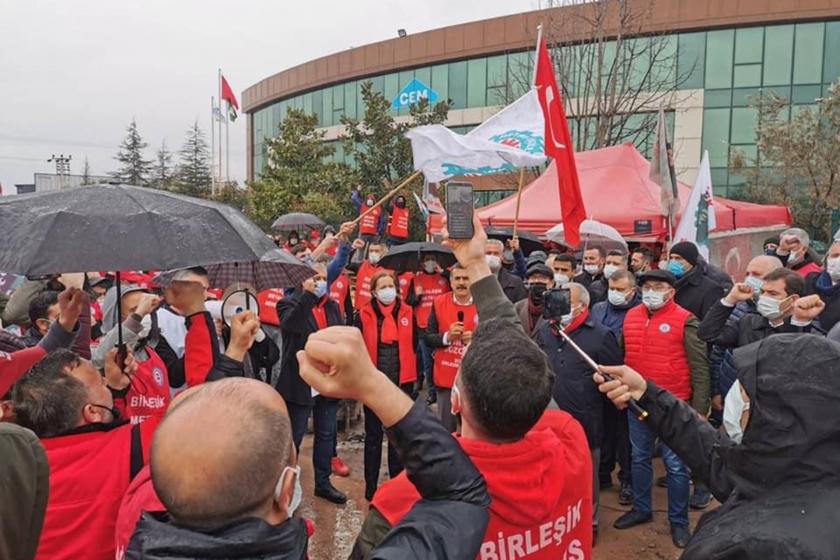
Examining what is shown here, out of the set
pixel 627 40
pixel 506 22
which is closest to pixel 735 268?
pixel 627 40

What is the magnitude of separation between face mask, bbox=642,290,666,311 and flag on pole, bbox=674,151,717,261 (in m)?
2.43

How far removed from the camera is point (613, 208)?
1096 centimetres

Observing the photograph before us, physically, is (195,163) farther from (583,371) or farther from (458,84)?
(583,371)

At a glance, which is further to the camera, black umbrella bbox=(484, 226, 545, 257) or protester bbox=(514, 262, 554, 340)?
black umbrella bbox=(484, 226, 545, 257)

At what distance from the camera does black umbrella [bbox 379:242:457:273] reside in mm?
7555

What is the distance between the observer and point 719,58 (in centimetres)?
2859

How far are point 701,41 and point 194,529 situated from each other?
32514mm

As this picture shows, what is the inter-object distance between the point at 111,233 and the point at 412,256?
5530 millimetres

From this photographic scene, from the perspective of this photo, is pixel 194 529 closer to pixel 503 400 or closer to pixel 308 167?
pixel 503 400

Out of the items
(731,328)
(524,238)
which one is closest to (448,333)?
(731,328)

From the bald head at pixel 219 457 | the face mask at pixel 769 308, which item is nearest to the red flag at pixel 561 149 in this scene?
the face mask at pixel 769 308

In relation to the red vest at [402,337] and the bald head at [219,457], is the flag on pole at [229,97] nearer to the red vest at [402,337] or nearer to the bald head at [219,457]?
the red vest at [402,337]

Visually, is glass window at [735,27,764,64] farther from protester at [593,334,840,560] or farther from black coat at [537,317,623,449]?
protester at [593,334,840,560]

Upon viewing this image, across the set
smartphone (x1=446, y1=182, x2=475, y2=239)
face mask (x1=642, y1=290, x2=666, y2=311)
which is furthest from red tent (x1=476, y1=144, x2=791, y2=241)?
smartphone (x1=446, y1=182, x2=475, y2=239)
